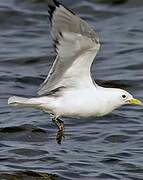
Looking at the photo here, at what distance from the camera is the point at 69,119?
A: 12.3 metres

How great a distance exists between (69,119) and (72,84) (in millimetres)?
2768

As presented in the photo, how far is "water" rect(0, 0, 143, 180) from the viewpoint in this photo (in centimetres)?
1028

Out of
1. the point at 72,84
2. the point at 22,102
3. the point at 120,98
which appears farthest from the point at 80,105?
the point at 22,102

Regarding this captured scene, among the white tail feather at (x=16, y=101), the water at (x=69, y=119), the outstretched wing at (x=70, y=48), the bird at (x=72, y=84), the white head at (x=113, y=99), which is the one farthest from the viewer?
the water at (x=69, y=119)

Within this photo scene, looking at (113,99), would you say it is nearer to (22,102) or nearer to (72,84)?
(72,84)

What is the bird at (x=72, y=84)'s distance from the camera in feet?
29.5

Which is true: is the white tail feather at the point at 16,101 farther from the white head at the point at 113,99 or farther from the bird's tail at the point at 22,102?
the white head at the point at 113,99

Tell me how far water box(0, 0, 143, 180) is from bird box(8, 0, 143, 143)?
0.82 metres

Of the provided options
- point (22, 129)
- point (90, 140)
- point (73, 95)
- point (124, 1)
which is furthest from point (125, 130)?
point (124, 1)

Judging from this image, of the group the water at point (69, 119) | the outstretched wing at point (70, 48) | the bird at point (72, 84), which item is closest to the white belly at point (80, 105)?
the bird at point (72, 84)

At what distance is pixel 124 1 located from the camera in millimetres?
17562

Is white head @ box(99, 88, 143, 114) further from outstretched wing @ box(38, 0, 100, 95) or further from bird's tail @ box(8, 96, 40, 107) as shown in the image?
bird's tail @ box(8, 96, 40, 107)

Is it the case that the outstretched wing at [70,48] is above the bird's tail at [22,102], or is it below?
above

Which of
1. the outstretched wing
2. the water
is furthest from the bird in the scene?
the water
